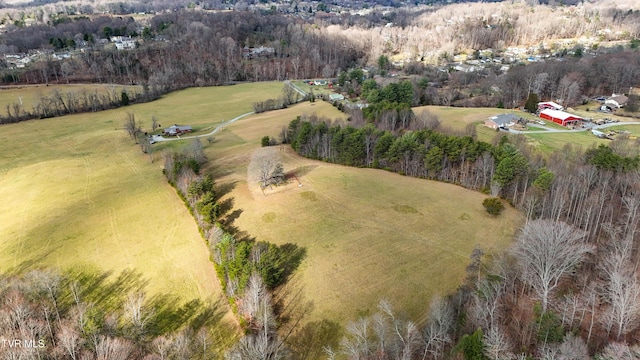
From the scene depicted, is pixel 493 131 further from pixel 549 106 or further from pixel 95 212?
pixel 95 212

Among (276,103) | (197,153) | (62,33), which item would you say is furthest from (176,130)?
(62,33)

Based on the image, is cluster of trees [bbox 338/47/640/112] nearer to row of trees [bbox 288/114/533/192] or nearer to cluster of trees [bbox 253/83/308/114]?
cluster of trees [bbox 253/83/308/114]

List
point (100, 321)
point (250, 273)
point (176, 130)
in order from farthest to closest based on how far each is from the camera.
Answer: point (176, 130) < point (250, 273) < point (100, 321)

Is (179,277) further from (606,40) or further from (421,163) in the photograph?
(606,40)

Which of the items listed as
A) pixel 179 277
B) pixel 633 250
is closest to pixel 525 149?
pixel 633 250

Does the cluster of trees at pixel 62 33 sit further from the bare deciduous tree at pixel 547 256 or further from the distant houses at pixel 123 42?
the bare deciduous tree at pixel 547 256

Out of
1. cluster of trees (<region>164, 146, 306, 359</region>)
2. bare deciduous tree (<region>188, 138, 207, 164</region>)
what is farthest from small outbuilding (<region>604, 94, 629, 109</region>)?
bare deciduous tree (<region>188, 138, 207, 164</region>)

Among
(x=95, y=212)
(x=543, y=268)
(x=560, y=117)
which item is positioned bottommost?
(x=95, y=212)
